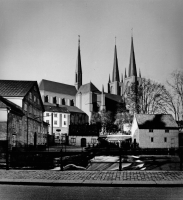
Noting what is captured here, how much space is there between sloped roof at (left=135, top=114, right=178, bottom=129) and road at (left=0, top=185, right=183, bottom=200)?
32293 mm

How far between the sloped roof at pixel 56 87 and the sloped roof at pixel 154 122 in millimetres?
56660

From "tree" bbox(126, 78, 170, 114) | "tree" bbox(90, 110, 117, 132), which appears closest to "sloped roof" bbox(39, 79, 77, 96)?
"tree" bbox(90, 110, 117, 132)

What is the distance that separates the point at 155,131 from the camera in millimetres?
40594

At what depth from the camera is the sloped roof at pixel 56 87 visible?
9456 cm

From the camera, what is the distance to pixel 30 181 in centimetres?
878

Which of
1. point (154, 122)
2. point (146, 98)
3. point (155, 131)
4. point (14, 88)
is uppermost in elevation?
point (14, 88)

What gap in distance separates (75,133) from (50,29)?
149 ft

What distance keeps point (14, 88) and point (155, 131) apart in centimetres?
2195

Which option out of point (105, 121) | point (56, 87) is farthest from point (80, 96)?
point (105, 121)

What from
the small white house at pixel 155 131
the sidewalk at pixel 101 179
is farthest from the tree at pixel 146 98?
the sidewalk at pixel 101 179

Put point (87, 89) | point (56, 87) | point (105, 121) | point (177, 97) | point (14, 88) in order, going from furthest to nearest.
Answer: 1. point (87, 89)
2. point (56, 87)
3. point (105, 121)
4. point (14, 88)
5. point (177, 97)

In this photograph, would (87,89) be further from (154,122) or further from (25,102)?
(25,102)

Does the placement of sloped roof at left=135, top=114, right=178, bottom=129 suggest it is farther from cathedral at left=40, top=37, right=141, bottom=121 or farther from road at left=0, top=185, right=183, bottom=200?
cathedral at left=40, top=37, right=141, bottom=121

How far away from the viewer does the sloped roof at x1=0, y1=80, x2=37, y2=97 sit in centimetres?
3169
